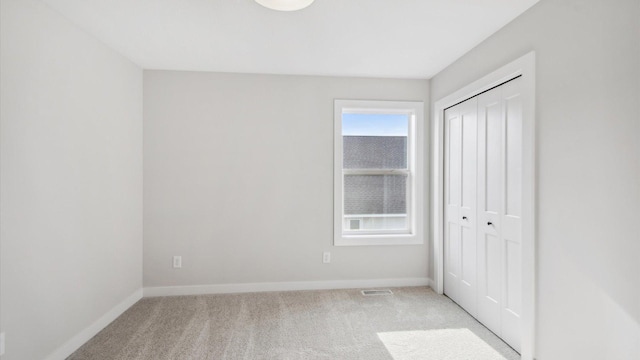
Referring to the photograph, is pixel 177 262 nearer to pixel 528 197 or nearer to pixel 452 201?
pixel 452 201

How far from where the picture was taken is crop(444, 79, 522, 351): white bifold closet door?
2561 millimetres

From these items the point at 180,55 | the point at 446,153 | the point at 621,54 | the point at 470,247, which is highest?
the point at 180,55

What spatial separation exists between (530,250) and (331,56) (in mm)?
2359

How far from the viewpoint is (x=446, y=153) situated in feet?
12.1

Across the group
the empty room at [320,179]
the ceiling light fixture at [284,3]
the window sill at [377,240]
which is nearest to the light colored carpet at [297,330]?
the empty room at [320,179]

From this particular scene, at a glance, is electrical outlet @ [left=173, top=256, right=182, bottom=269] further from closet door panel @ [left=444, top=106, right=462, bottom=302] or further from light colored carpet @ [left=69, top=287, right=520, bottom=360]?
closet door panel @ [left=444, top=106, right=462, bottom=302]

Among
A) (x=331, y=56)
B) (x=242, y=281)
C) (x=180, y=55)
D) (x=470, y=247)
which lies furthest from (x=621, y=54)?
(x=242, y=281)

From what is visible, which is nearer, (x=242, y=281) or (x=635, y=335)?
(x=635, y=335)

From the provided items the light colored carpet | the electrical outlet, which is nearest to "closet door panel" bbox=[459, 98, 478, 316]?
the light colored carpet

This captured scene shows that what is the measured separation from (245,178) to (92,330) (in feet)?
6.34

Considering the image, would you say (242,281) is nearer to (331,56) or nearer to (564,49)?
(331,56)

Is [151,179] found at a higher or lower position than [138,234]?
higher

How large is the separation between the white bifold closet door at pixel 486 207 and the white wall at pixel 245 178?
0.83 meters

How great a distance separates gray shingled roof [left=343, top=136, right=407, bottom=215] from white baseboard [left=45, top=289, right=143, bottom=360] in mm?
2490
